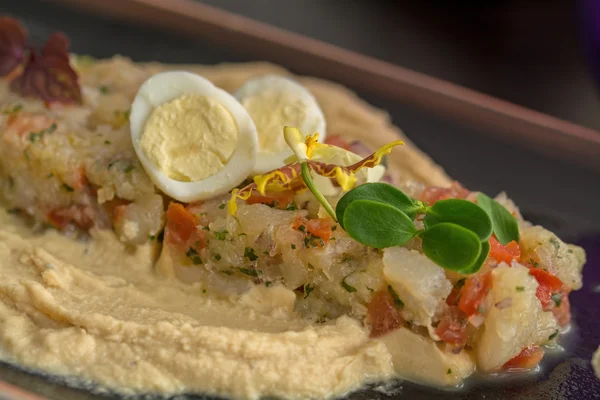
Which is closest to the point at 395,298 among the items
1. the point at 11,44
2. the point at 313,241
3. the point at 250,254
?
the point at 313,241

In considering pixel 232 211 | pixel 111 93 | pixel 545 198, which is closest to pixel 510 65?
pixel 545 198

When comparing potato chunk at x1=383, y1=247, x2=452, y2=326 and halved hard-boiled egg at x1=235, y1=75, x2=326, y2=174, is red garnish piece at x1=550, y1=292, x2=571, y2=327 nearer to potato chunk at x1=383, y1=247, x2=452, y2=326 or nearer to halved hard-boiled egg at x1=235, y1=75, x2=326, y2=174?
potato chunk at x1=383, y1=247, x2=452, y2=326

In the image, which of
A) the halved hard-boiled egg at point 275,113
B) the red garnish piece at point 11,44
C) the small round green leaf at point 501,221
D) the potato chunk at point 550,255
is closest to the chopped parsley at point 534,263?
the potato chunk at point 550,255

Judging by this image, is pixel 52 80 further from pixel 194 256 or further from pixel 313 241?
pixel 313 241

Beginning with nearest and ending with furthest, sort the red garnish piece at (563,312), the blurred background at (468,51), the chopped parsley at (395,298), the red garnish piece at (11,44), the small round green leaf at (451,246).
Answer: the small round green leaf at (451,246)
the chopped parsley at (395,298)
the red garnish piece at (563,312)
the red garnish piece at (11,44)
the blurred background at (468,51)

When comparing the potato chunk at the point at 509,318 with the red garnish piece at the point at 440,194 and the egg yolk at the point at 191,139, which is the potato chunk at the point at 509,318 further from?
the egg yolk at the point at 191,139

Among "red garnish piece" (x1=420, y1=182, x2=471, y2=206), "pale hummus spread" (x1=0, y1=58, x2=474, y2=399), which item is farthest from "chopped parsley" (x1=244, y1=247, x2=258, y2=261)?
"red garnish piece" (x1=420, y1=182, x2=471, y2=206)

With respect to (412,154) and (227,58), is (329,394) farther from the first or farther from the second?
(227,58)
